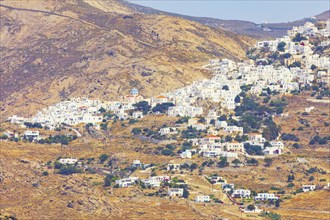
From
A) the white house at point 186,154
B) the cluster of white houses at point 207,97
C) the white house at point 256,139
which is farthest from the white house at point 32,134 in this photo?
the white house at point 256,139

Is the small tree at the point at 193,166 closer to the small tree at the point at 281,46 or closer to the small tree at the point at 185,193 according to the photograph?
the small tree at the point at 185,193

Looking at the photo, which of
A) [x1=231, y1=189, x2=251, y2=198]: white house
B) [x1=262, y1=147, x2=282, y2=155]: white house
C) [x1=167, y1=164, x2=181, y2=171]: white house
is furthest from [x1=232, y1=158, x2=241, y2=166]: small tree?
[x1=231, y1=189, x2=251, y2=198]: white house

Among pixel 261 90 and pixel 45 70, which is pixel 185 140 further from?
pixel 45 70

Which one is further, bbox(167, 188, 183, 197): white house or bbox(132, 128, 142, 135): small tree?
bbox(132, 128, 142, 135): small tree

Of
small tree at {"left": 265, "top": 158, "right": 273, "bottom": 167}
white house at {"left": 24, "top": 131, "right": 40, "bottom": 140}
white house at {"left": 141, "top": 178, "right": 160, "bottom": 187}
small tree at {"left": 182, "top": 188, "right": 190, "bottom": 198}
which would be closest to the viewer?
small tree at {"left": 182, "top": 188, "right": 190, "bottom": 198}

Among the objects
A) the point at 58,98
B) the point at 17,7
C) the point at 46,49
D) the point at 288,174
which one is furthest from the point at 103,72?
the point at 288,174

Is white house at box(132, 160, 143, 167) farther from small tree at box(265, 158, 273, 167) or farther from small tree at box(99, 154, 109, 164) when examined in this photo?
small tree at box(265, 158, 273, 167)

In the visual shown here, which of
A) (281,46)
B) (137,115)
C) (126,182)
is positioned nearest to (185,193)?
(126,182)
